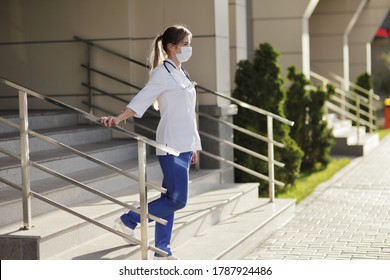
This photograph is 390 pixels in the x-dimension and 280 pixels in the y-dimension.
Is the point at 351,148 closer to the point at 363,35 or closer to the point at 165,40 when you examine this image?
the point at 363,35

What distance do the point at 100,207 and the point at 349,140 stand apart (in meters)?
10.8

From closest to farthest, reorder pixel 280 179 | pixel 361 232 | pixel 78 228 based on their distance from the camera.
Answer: pixel 78 228 → pixel 361 232 → pixel 280 179

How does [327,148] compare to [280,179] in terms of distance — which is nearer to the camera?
[280,179]

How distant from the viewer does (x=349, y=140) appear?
694 inches

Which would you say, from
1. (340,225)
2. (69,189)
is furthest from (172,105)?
(340,225)

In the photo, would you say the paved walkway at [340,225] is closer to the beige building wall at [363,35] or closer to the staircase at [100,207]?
the staircase at [100,207]

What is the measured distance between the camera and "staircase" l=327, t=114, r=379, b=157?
17297mm

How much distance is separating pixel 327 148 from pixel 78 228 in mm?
8942

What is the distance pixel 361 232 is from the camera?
9.00 meters

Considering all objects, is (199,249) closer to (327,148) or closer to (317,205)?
(317,205)

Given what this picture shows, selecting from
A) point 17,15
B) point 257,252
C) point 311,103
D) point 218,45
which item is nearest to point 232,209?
point 257,252

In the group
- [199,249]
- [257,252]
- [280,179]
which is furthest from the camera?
[280,179]

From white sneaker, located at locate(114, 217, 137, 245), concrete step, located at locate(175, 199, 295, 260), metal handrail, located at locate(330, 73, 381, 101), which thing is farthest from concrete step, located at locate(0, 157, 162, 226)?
metal handrail, located at locate(330, 73, 381, 101)

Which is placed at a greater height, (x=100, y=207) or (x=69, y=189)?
(x=69, y=189)
